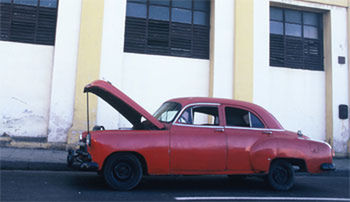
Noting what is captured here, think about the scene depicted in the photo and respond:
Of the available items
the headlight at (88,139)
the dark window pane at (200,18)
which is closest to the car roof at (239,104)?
the headlight at (88,139)

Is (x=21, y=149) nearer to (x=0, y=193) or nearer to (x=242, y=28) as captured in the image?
(x=0, y=193)

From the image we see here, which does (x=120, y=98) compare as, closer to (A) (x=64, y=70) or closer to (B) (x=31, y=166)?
(B) (x=31, y=166)

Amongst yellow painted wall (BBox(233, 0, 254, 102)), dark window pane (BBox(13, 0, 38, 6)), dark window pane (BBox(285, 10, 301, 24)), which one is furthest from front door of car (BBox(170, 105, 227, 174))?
dark window pane (BBox(285, 10, 301, 24))

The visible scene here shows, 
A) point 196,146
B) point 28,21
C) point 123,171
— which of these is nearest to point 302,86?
point 196,146

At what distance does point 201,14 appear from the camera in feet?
37.7

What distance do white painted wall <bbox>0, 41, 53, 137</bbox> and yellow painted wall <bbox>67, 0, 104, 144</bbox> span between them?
1070mm

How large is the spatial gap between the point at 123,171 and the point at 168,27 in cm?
702

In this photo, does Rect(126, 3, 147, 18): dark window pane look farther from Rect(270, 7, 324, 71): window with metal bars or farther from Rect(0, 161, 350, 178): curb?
Rect(0, 161, 350, 178): curb

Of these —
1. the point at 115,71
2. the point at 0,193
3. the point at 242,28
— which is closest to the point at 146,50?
the point at 115,71

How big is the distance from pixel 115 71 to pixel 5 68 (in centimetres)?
341

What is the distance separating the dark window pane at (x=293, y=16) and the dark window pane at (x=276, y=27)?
0.43 metres

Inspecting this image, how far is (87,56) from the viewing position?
976 cm

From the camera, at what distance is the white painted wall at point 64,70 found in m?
9.45

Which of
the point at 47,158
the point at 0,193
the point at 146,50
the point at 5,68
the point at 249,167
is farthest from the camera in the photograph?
the point at 146,50
